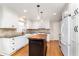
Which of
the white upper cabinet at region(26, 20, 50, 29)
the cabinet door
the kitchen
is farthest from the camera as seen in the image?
the white upper cabinet at region(26, 20, 50, 29)

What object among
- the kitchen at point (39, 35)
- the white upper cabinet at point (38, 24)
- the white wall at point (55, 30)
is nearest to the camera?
the kitchen at point (39, 35)

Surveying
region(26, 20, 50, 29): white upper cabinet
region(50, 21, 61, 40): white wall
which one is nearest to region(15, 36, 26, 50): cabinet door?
region(26, 20, 50, 29): white upper cabinet

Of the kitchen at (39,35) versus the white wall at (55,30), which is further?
the white wall at (55,30)

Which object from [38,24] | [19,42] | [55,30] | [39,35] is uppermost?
[38,24]

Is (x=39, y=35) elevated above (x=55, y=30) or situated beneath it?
situated beneath

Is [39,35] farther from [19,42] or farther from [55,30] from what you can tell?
[55,30]

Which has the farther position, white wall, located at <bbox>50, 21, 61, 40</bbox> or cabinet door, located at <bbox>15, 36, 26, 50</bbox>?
white wall, located at <bbox>50, 21, 61, 40</bbox>

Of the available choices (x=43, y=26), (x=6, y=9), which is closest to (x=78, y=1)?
(x=6, y=9)

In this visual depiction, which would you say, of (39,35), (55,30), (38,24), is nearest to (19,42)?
(39,35)

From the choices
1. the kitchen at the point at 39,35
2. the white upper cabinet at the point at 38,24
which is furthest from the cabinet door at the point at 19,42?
the white upper cabinet at the point at 38,24

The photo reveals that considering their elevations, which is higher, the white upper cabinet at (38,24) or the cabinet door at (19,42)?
the white upper cabinet at (38,24)

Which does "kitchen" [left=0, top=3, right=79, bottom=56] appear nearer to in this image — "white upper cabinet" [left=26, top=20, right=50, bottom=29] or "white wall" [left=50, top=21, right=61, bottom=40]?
"white upper cabinet" [left=26, top=20, right=50, bottom=29]

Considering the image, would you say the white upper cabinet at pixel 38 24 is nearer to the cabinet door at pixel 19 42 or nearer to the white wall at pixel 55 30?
the white wall at pixel 55 30

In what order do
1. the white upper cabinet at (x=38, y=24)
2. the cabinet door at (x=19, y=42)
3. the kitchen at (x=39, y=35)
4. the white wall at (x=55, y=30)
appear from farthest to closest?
1. the white wall at (x=55, y=30)
2. the white upper cabinet at (x=38, y=24)
3. the cabinet door at (x=19, y=42)
4. the kitchen at (x=39, y=35)
